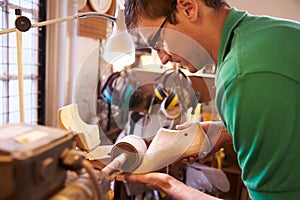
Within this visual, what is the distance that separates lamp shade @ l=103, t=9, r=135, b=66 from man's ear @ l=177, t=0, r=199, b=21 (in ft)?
0.82

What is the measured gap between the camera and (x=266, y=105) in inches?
21.6

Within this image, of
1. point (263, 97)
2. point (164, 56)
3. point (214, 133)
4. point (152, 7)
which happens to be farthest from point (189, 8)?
point (214, 133)

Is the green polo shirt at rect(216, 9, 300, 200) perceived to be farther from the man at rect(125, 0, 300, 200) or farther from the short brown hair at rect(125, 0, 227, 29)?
the short brown hair at rect(125, 0, 227, 29)

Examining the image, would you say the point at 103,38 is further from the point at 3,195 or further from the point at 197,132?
the point at 3,195

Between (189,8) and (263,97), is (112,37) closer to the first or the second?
(189,8)

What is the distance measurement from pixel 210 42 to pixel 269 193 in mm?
425

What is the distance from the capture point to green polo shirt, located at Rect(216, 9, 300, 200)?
0.55m

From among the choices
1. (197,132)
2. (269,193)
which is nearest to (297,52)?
(269,193)

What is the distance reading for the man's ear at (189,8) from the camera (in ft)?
2.38

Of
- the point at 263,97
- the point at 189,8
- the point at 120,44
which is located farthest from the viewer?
the point at 120,44

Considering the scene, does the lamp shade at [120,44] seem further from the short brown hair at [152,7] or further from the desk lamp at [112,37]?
the short brown hair at [152,7]

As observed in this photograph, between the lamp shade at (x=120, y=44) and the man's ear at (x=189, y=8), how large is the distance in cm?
25

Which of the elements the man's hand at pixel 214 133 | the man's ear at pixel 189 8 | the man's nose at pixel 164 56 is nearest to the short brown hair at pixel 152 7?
the man's ear at pixel 189 8

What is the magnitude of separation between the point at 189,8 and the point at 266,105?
346 millimetres
